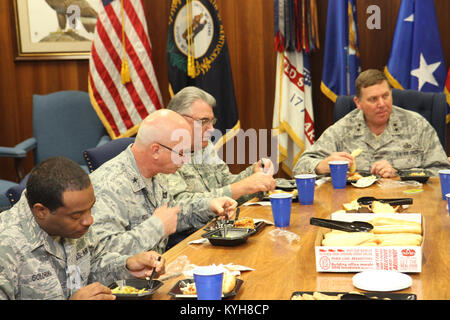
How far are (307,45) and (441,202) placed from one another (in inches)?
96.5

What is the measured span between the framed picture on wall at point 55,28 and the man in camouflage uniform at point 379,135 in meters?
2.62

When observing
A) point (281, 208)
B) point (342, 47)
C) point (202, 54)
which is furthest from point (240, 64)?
point (281, 208)

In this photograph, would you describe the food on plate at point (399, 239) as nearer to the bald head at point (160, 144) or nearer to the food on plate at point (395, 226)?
the food on plate at point (395, 226)

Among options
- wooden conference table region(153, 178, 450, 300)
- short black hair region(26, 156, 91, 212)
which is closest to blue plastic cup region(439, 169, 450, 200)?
wooden conference table region(153, 178, 450, 300)

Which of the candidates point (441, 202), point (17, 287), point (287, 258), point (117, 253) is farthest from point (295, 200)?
point (17, 287)

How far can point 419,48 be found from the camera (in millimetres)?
4336

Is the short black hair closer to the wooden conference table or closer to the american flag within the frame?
the wooden conference table

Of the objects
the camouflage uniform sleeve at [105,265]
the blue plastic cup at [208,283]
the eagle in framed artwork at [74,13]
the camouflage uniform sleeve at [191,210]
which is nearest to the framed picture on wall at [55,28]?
the eagle in framed artwork at [74,13]

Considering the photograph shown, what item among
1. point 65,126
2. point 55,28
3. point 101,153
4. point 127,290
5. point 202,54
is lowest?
point 65,126

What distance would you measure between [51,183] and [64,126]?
3.53 metres

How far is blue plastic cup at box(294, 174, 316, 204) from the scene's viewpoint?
241 centimetres

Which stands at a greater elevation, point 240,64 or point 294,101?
point 240,64

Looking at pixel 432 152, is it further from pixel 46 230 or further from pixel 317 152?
pixel 46 230

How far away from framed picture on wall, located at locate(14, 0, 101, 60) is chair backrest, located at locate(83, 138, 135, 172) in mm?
2639
